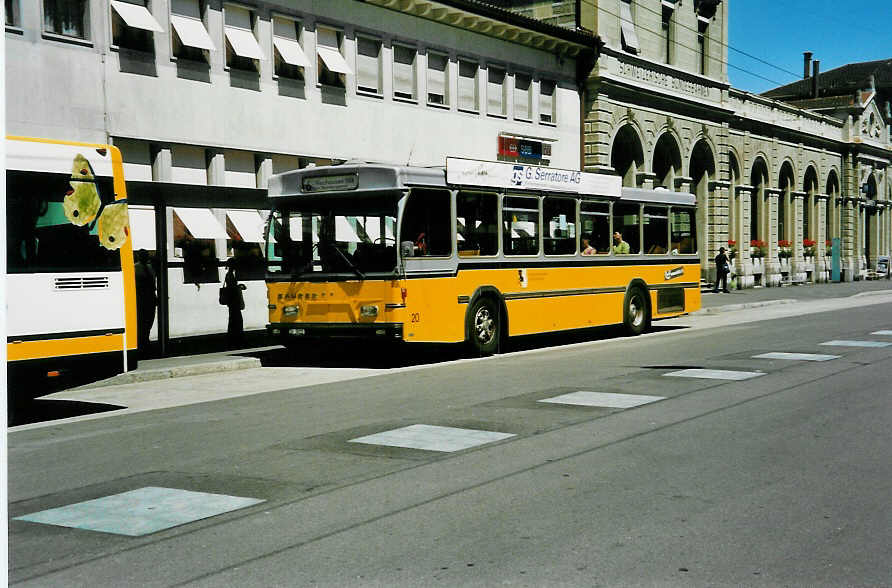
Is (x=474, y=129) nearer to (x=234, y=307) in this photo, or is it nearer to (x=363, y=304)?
(x=234, y=307)

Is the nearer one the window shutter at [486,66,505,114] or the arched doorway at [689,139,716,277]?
the window shutter at [486,66,505,114]

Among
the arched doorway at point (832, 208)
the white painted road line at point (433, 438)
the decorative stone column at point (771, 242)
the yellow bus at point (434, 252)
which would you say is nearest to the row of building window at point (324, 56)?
the yellow bus at point (434, 252)

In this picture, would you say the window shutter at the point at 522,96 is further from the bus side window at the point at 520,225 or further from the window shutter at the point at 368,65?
the bus side window at the point at 520,225

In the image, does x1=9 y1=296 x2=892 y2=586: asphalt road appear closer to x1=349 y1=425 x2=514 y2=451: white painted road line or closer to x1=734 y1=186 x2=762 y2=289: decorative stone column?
x1=349 y1=425 x2=514 y2=451: white painted road line

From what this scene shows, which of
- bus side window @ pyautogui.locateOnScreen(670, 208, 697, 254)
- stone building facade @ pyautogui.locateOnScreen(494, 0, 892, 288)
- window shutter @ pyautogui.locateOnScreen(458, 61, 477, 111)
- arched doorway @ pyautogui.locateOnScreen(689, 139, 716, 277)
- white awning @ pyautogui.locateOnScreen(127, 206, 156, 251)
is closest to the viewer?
white awning @ pyautogui.locateOnScreen(127, 206, 156, 251)

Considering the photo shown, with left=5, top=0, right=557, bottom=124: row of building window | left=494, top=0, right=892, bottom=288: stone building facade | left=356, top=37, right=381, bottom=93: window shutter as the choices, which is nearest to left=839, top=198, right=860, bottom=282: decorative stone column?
left=494, top=0, right=892, bottom=288: stone building facade

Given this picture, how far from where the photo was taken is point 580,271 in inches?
798

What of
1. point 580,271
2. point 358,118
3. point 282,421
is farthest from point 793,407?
point 358,118

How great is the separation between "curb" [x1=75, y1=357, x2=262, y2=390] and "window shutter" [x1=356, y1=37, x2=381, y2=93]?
11450 mm

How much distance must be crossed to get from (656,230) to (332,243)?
8.77 m

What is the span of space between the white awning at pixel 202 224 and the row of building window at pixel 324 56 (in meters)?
4.48

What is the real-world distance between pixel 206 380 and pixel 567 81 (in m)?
22.9

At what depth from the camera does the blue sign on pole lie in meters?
58.4

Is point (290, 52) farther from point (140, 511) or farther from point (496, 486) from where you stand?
point (140, 511)
